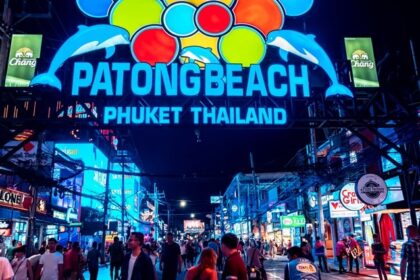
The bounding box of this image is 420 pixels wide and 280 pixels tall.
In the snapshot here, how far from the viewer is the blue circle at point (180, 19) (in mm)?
13141

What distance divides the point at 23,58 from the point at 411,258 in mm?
11773

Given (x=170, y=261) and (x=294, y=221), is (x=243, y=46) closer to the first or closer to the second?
(x=170, y=261)

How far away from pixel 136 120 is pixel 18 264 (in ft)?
15.6

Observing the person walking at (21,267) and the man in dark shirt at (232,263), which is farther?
the person walking at (21,267)

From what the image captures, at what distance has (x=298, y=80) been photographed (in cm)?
1246

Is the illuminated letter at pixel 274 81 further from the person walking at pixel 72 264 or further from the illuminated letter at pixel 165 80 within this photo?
the person walking at pixel 72 264

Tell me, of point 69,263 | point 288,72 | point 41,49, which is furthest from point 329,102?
point 69,263

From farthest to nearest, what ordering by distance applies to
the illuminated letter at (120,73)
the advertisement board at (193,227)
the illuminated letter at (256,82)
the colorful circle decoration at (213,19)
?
1. the advertisement board at (193,227)
2. the colorful circle decoration at (213,19)
3. the illuminated letter at (256,82)
4. the illuminated letter at (120,73)

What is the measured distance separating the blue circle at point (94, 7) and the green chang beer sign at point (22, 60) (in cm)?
167

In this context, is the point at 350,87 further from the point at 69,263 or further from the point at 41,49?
the point at 69,263

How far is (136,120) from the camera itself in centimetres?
1166

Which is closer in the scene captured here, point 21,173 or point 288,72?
point 288,72

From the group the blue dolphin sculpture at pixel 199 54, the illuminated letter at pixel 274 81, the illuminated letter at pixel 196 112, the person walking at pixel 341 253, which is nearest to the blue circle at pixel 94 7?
the blue dolphin sculpture at pixel 199 54

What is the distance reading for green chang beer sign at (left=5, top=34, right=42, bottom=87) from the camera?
493 inches
